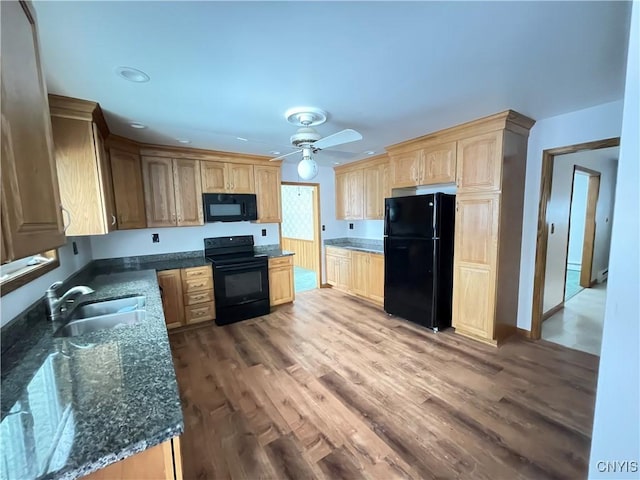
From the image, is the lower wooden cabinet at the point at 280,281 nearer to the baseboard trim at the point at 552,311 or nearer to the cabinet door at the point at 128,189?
the cabinet door at the point at 128,189

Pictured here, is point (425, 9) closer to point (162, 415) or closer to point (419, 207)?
point (162, 415)

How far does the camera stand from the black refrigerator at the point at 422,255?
3055mm

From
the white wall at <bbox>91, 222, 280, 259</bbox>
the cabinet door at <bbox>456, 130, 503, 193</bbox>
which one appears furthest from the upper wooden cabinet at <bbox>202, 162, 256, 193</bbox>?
the cabinet door at <bbox>456, 130, 503, 193</bbox>

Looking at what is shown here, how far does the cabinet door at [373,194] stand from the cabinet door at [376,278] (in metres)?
0.71

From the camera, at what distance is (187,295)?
11.2 ft

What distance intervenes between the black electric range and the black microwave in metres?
0.48

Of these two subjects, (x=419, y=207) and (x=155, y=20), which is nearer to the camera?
(x=155, y=20)

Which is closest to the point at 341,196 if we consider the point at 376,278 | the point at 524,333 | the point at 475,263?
the point at 376,278

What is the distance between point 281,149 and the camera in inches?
143

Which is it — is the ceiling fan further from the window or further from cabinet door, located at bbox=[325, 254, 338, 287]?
cabinet door, located at bbox=[325, 254, 338, 287]

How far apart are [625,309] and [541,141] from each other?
2885 millimetres

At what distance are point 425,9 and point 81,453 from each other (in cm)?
197

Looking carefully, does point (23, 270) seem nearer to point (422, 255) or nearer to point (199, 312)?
→ point (199, 312)

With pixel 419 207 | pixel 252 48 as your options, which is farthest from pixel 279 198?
pixel 252 48
